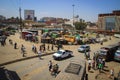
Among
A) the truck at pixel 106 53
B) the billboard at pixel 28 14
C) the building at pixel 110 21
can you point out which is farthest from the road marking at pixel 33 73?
the billboard at pixel 28 14

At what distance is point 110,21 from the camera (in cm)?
10894

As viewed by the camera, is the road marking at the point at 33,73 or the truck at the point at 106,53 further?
the truck at the point at 106,53

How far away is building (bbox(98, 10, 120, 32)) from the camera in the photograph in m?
106

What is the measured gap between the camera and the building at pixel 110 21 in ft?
347

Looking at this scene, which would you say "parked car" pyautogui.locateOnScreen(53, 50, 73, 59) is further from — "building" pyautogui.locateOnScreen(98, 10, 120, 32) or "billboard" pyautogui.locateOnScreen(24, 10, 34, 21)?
"billboard" pyautogui.locateOnScreen(24, 10, 34, 21)

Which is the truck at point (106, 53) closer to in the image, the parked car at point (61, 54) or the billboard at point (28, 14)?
the parked car at point (61, 54)

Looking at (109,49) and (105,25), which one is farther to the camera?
(105,25)

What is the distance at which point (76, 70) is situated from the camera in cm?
1393

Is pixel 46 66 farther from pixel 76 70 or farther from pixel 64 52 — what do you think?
pixel 76 70

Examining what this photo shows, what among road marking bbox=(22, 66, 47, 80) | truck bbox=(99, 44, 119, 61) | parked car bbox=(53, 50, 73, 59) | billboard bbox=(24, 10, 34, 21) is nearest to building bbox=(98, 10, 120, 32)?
billboard bbox=(24, 10, 34, 21)

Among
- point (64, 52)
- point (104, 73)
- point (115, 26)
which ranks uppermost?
point (115, 26)

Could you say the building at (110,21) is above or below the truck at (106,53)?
above

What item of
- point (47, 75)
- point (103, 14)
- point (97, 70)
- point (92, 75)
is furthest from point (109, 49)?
point (103, 14)

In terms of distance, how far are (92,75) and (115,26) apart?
93.2m
